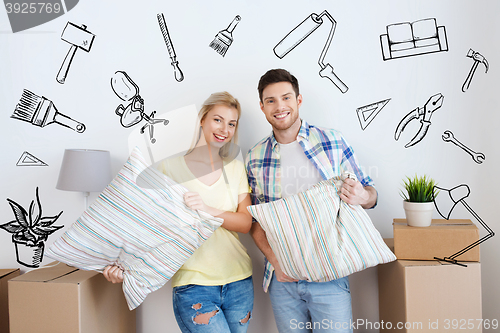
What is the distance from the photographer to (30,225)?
1771 millimetres

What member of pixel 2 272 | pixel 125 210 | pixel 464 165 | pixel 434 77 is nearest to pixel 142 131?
pixel 125 210

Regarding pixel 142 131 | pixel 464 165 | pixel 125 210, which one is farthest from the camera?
pixel 142 131

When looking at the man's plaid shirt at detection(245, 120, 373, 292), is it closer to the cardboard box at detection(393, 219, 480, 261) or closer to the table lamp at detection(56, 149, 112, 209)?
the cardboard box at detection(393, 219, 480, 261)

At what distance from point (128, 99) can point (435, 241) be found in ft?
5.36

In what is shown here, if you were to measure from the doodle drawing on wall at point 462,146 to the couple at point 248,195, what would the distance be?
0.56 metres

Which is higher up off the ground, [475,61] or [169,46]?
[169,46]

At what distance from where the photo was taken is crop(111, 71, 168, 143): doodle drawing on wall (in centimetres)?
173

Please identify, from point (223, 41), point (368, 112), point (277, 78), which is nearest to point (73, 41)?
point (223, 41)

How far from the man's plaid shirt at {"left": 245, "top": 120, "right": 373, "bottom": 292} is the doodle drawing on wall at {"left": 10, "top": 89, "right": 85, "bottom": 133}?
3.57 feet

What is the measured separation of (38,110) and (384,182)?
193cm

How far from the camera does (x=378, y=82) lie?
5.41 feet

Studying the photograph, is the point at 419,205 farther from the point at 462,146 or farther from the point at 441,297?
the point at 462,146

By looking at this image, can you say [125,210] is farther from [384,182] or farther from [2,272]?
[384,182]

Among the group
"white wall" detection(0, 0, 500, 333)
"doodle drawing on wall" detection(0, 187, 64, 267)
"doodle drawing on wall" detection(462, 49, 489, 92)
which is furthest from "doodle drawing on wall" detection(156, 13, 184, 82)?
"doodle drawing on wall" detection(462, 49, 489, 92)
